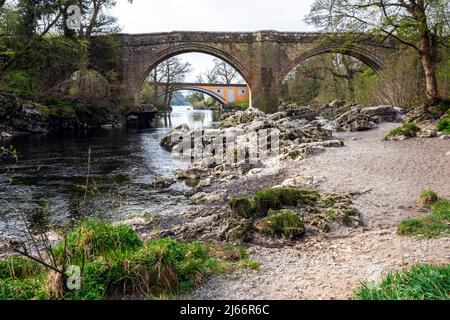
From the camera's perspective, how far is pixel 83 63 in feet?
86.8

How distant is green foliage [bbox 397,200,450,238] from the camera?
496 centimetres

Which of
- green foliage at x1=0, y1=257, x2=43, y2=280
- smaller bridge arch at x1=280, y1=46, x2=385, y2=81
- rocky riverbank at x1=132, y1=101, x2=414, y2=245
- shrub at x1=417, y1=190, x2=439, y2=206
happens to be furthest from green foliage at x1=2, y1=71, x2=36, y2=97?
shrub at x1=417, y1=190, x2=439, y2=206

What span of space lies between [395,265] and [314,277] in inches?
33.4

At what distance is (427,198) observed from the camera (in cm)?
663

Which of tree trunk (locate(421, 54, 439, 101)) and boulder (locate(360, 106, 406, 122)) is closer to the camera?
tree trunk (locate(421, 54, 439, 101))

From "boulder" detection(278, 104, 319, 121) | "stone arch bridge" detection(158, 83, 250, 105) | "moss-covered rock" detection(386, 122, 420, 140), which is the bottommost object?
"moss-covered rock" detection(386, 122, 420, 140)

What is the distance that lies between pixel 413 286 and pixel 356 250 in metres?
1.78

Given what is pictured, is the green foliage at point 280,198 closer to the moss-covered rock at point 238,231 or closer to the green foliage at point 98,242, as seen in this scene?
the moss-covered rock at point 238,231

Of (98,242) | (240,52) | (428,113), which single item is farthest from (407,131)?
(240,52)

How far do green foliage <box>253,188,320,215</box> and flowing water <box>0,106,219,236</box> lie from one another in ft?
6.31

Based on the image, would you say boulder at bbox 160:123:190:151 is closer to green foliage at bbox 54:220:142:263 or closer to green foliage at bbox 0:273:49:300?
green foliage at bbox 54:220:142:263

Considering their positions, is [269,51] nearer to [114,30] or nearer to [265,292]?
[114,30]

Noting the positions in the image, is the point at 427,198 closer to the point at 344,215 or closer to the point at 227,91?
the point at 344,215

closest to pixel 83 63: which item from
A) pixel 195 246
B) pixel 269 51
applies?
pixel 269 51
